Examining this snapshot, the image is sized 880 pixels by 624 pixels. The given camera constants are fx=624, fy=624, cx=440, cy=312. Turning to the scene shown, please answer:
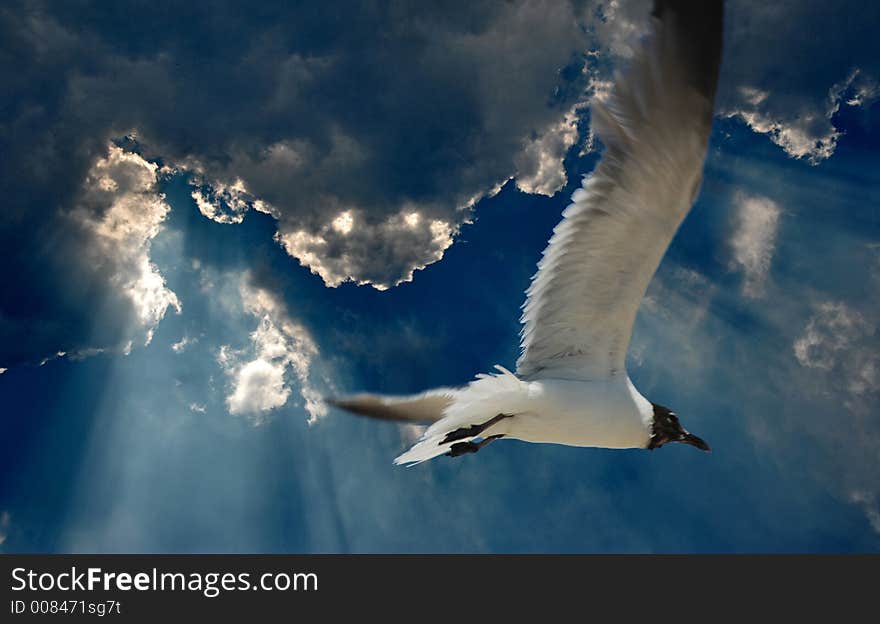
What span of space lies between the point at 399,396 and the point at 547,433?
1.89 meters

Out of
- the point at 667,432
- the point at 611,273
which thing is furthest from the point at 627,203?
the point at 667,432

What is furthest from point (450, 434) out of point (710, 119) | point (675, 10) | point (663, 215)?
point (675, 10)

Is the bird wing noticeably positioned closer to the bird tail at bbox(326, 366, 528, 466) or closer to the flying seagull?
the flying seagull

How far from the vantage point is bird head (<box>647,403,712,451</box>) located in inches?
239

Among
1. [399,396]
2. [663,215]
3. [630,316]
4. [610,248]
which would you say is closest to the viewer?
[663,215]

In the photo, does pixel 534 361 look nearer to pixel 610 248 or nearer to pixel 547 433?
pixel 547 433

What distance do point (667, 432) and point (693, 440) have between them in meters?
0.36

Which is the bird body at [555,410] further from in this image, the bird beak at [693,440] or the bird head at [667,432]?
the bird beak at [693,440]

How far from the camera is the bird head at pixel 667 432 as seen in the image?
19.9 feet

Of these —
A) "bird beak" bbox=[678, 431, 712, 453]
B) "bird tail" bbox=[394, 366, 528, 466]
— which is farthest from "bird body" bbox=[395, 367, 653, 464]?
"bird beak" bbox=[678, 431, 712, 453]

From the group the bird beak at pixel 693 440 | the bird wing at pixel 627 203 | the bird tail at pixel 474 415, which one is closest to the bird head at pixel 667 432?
the bird beak at pixel 693 440

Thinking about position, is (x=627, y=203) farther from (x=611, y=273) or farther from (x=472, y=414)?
(x=472, y=414)

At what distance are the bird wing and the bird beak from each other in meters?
1.15

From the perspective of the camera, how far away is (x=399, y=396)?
7020mm
